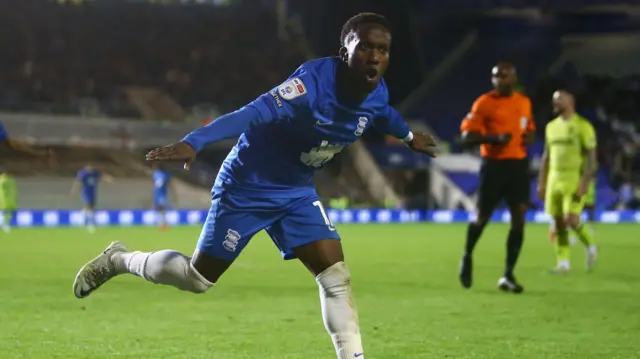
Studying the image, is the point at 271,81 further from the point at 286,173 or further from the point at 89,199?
the point at 286,173

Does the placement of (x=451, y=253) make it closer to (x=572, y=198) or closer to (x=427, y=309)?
(x=572, y=198)

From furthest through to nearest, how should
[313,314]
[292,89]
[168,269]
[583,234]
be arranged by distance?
[583,234], [313,314], [168,269], [292,89]

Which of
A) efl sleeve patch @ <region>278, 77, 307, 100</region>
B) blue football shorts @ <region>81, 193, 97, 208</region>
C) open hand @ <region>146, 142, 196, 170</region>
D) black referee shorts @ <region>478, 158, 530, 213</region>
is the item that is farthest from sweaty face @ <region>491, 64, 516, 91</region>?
blue football shorts @ <region>81, 193, 97, 208</region>

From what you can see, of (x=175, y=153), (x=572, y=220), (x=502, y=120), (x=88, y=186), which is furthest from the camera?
(x=88, y=186)

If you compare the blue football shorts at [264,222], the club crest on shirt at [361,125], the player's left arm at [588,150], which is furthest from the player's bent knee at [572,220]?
the club crest on shirt at [361,125]

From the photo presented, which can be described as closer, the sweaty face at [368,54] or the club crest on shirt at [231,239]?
the sweaty face at [368,54]

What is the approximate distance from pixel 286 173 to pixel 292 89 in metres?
0.64

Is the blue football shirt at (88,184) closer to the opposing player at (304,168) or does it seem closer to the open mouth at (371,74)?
the opposing player at (304,168)

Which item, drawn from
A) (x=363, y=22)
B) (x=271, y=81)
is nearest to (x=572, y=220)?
(x=363, y=22)

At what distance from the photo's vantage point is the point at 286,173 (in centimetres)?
574

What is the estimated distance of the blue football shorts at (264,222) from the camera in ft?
18.8

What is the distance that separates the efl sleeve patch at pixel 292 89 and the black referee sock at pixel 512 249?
6561mm

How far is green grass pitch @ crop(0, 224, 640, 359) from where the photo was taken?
7098 mm

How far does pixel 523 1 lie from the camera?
37562 mm
